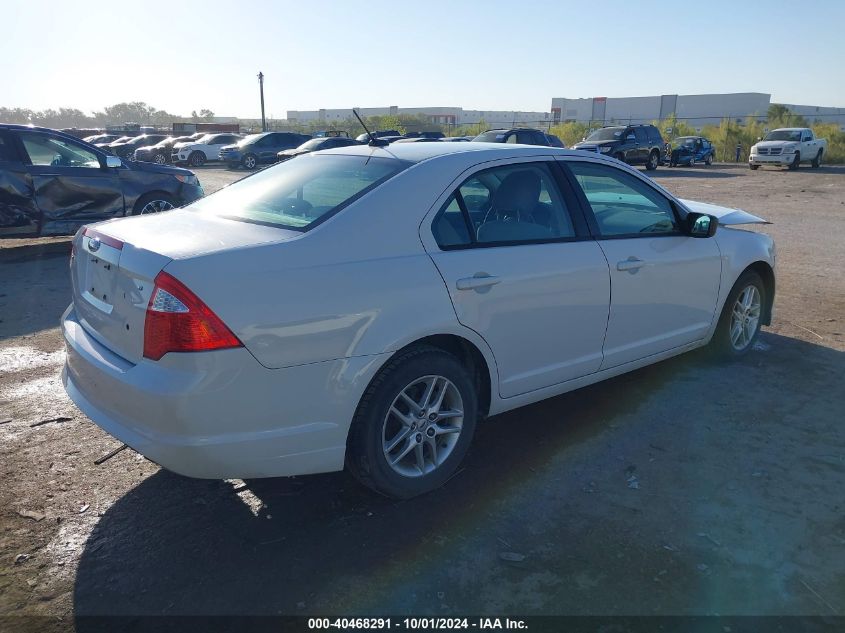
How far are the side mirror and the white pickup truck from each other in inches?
1152

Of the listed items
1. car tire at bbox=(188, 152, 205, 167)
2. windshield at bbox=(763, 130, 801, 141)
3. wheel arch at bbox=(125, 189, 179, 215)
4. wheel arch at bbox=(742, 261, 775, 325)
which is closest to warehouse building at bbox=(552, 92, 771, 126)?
windshield at bbox=(763, 130, 801, 141)

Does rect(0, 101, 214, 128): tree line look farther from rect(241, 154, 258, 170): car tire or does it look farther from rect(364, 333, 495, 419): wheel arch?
rect(364, 333, 495, 419): wheel arch

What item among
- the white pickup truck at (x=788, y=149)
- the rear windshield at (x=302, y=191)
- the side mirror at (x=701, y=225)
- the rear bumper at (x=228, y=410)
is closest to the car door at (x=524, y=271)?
the rear windshield at (x=302, y=191)

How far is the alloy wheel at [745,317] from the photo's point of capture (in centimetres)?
530

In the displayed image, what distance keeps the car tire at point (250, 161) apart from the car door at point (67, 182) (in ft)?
71.4

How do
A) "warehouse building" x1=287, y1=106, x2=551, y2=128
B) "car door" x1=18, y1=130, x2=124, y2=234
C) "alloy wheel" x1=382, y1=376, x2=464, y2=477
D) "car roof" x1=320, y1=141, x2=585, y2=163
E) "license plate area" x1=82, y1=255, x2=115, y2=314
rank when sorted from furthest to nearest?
"warehouse building" x1=287, y1=106, x2=551, y2=128, "car door" x1=18, y1=130, x2=124, y2=234, "car roof" x1=320, y1=141, x2=585, y2=163, "alloy wheel" x1=382, y1=376, x2=464, y2=477, "license plate area" x1=82, y1=255, x2=115, y2=314

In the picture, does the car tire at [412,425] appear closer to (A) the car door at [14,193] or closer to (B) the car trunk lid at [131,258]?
(B) the car trunk lid at [131,258]

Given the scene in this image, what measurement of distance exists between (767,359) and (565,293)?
257 centimetres

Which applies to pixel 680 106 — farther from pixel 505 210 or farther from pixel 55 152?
pixel 505 210

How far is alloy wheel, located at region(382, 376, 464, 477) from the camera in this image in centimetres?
331

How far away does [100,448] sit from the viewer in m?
3.95

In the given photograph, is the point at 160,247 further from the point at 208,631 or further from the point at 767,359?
the point at 767,359

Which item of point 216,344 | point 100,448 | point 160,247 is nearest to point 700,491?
point 216,344

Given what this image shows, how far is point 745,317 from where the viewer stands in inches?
213
